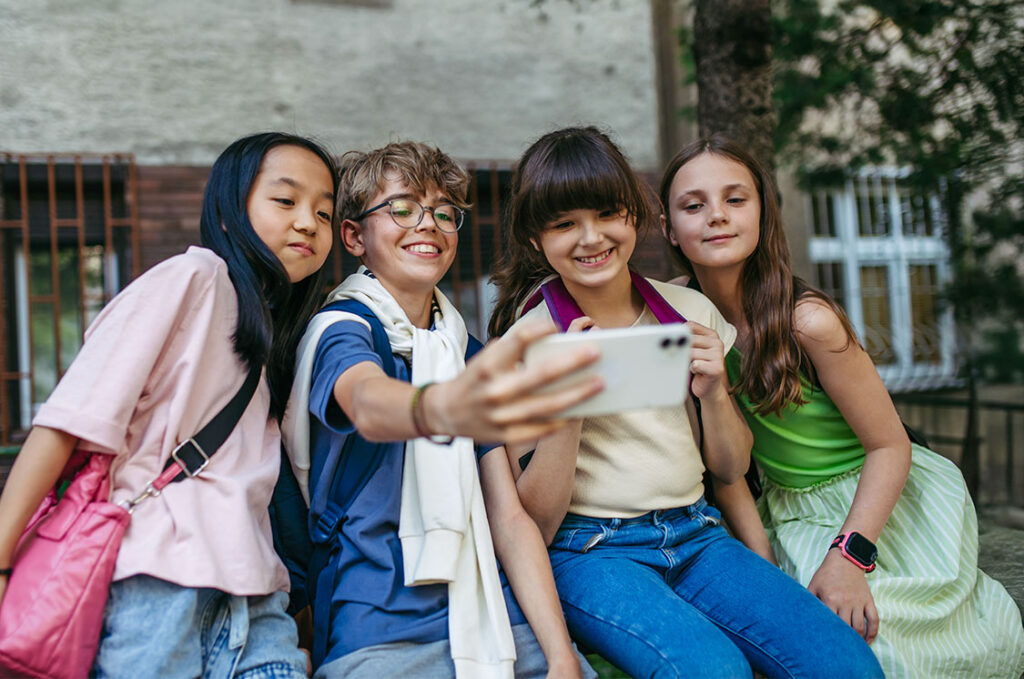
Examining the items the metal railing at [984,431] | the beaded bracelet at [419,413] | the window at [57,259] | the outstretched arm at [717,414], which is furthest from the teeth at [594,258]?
the metal railing at [984,431]

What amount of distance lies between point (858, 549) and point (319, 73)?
17.8 ft

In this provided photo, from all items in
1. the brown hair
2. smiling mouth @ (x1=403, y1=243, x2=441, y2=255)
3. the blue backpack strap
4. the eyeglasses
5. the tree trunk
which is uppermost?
the tree trunk

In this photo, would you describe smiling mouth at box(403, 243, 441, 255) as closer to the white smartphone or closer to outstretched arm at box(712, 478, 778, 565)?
the white smartphone

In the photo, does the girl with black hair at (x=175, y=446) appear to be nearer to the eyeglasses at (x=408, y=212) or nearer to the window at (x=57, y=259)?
the eyeglasses at (x=408, y=212)

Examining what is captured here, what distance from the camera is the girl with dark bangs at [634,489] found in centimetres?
175

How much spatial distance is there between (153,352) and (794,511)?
1870 millimetres

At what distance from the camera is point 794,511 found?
233cm

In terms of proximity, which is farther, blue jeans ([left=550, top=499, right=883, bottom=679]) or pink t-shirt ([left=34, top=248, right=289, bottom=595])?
blue jeans ([left=550, top=499, right=883, bottom=679])

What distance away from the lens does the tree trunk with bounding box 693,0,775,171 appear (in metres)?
3.25

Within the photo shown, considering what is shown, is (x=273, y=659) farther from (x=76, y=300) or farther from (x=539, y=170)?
(x=76, y=300)

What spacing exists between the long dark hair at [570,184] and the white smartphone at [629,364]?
0.87 metres

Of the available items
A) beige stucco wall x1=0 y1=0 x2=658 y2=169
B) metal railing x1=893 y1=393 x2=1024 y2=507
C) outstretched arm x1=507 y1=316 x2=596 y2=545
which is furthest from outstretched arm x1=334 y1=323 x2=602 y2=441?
metal railing x1=893 y1=393 x2=1024 y2=507

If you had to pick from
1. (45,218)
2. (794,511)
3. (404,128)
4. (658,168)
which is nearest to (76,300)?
(45,218)

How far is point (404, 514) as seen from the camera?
1.79 meters
